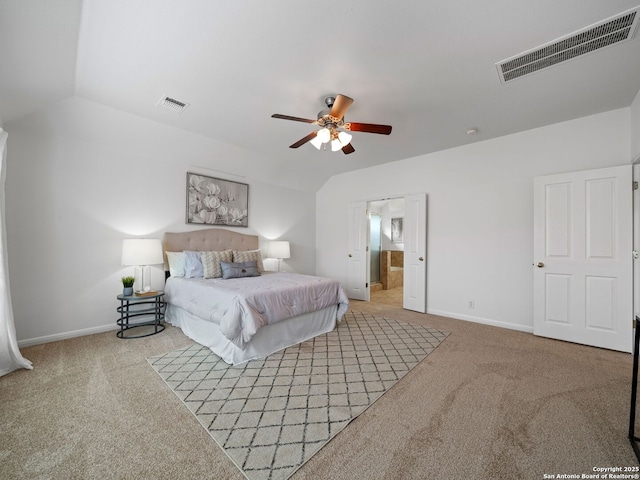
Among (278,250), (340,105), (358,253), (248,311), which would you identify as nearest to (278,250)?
(278,250)

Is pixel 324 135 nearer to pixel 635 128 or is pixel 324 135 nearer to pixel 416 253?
pixel 416 253

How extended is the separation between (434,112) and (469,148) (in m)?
1.39

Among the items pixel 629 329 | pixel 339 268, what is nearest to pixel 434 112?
pixel 629 329

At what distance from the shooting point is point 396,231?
7.76m

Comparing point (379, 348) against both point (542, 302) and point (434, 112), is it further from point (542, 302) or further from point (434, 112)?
point (434, 112)

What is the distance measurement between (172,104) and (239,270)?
223 centimetres

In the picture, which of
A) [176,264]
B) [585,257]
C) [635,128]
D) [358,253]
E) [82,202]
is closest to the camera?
[635,128]

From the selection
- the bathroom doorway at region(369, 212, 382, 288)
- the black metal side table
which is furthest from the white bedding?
the bathroom doorway at region(369, 212, 382, 288)

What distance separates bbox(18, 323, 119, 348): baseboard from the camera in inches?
114

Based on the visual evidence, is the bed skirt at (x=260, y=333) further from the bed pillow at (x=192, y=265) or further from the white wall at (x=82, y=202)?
the white wall at (x=82, y=202)

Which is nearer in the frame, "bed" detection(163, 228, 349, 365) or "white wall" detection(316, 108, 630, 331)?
"bed" detection(163, 228, 349, 365)

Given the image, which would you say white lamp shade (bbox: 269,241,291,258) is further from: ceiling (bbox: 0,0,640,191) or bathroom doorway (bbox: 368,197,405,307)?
bathroom doorway (bbox: 368,197,405,307)

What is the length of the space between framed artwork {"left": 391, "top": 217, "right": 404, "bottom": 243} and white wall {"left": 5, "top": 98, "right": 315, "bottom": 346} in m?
5.32

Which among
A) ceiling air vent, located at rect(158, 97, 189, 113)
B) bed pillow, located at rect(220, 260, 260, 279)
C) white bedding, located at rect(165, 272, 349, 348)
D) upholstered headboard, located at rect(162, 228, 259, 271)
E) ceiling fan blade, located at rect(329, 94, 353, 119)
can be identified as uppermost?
ceiling air vent, located at rect(158, 97, 189, 113)
